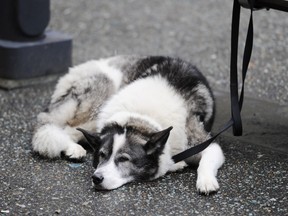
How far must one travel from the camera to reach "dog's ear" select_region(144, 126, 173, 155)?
167 inches

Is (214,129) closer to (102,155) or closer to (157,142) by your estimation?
(157,142)

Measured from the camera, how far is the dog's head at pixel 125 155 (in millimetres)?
4168

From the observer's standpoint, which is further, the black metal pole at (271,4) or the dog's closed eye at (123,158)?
the black metal pole at (271,4)

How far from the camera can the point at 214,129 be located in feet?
17.5

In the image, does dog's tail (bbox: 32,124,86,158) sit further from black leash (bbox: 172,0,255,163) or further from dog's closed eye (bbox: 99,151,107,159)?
black leash (bbox: 172,0,255,163)

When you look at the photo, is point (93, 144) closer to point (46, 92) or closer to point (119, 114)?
point (119, 114)

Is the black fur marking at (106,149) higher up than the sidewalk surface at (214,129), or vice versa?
the black fur marking at (106,149)

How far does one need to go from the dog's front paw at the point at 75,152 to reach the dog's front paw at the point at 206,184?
966 millimetres

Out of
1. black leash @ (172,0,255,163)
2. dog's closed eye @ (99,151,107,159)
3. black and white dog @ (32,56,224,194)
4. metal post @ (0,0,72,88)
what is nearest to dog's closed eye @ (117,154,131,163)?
black and white dog @ (32,56,224,194)

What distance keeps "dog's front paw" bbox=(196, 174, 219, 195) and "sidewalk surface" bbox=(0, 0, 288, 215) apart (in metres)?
0.05

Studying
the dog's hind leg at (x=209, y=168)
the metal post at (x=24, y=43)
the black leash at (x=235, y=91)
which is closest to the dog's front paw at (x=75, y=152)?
the black leash at (x=235, y=91)

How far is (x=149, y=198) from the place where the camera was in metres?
4.15

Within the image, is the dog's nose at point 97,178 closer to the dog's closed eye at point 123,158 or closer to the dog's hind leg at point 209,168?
the dog's closed eye at point 123,158

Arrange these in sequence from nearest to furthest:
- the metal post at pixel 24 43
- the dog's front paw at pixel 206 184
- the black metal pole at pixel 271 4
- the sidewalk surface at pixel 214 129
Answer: the sidewalk surface at pixel 214 129 → the dog's front paw at pixel 206 184 → the black metal pole at pixel 271 4 → the metal post at pixel 24 43
